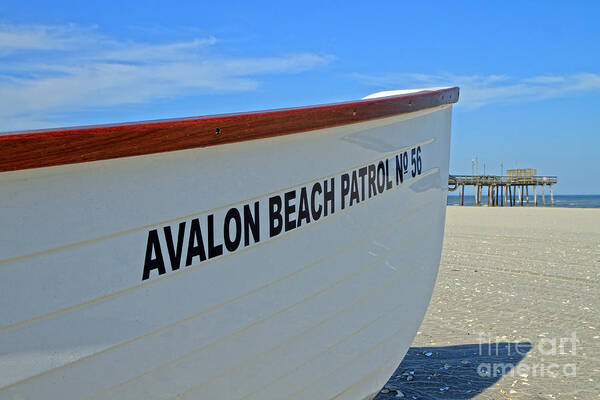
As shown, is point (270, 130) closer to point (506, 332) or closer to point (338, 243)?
point (338, 243)

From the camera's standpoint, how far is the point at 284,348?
262 centimetres

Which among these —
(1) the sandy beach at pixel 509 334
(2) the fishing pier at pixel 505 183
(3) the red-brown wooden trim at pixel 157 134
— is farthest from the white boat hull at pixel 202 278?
(2) the fishing pier at pixel 505 183

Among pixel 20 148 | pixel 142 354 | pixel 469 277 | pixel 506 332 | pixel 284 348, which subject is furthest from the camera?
pixel 469 277

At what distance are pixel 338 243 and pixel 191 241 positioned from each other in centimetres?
90

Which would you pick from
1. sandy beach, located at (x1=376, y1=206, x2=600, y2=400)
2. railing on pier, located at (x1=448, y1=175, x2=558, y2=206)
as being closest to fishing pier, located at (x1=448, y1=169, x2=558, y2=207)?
A: railing on pier, located at (x1=448, y1=175, x2=558, y2=206)

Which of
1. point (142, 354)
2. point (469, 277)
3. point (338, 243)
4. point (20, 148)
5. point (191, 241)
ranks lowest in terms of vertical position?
point (469, 277)

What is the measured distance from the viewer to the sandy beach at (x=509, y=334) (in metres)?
3.91

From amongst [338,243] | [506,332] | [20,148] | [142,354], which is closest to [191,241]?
[142,354]

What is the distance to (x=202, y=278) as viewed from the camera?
2180mm

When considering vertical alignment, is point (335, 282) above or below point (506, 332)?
above

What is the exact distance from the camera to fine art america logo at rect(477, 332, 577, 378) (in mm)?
4129

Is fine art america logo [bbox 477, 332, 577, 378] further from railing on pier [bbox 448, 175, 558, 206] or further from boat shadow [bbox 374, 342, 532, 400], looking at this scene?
railing on pier [bbox 448, 175, 558, 206]

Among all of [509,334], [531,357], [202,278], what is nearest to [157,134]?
[202,278]

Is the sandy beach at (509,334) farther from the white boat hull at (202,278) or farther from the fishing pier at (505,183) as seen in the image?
the fishing pier at (505,183)
